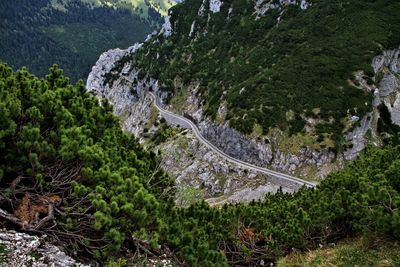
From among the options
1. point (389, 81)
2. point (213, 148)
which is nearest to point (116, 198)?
point (213, 148)

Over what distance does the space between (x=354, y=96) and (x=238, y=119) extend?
1881cm

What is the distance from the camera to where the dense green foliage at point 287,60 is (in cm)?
6625

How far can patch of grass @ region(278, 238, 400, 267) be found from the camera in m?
14.7

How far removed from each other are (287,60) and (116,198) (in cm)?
7072

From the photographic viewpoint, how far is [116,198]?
1329 cm

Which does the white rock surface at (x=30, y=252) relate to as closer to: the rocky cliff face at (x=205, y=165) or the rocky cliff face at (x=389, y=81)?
the rocky cliff face at (x=205, y=165)

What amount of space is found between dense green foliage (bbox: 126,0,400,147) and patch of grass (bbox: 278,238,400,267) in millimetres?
46113

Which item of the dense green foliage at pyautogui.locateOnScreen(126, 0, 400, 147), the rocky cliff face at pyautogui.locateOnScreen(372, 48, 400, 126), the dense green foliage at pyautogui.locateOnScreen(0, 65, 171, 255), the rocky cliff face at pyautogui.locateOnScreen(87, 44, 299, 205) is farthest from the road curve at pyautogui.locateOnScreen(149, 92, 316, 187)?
the dense green foliage at pyautogui.locateOnScreen(0, 65, 171, 255)

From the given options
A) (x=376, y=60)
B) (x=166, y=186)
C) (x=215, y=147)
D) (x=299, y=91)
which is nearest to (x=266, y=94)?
(x=299, y=91)

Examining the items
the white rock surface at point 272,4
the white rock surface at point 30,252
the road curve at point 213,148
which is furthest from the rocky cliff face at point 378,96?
the white rock surface at point 30,252

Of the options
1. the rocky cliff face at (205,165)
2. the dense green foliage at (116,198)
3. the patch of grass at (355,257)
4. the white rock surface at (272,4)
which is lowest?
the rocky cliff face at (205,165)

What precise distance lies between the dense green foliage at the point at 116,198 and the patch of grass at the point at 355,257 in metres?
0.62

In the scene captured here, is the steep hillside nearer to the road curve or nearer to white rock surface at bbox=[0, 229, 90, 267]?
the road curve

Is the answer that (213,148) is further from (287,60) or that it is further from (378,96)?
(378,96)
